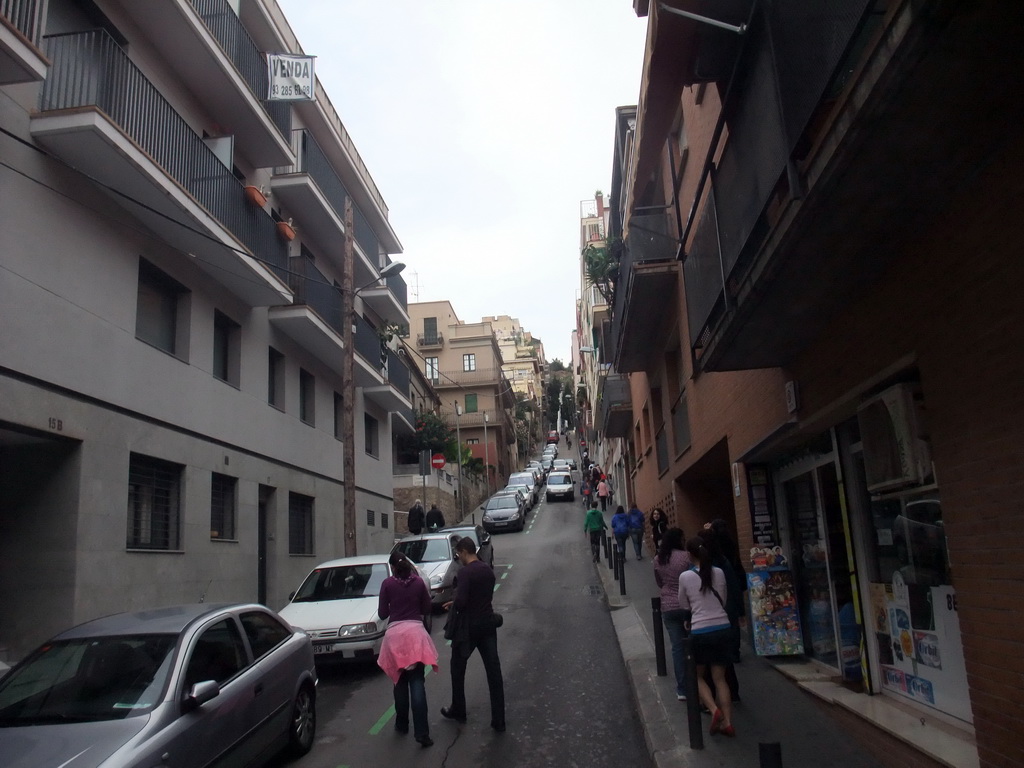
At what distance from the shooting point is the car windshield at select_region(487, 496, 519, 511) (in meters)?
32.9

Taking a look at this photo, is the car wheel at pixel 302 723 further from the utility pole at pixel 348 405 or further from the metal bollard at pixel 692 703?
the utility pole at pixel 348 405

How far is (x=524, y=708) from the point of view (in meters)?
8.55

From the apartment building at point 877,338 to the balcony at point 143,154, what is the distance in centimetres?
691

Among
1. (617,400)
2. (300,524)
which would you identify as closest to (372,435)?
(300,524)

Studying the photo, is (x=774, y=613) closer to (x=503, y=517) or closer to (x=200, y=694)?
(x=200, y=694)

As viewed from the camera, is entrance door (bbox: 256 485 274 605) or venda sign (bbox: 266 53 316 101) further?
venda sign (bbox: 266 53 316 101)

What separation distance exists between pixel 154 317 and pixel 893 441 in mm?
11022

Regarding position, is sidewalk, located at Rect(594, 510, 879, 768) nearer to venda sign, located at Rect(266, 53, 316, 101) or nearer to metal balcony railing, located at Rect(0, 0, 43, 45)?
metal balcony railing, located at Rect(0, 0, 43, 45)

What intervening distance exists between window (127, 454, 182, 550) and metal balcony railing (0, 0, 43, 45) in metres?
5.66

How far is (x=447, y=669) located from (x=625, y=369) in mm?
10528

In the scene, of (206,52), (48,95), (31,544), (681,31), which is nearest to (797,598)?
(681,31)

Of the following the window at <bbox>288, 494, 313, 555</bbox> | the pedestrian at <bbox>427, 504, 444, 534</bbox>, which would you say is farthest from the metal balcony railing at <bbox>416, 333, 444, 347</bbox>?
the window at <bbox>288, 494, 313, 555</bbox>

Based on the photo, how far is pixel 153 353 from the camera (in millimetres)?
12188

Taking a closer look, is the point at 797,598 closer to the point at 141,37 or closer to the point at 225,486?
the point at 225,486
